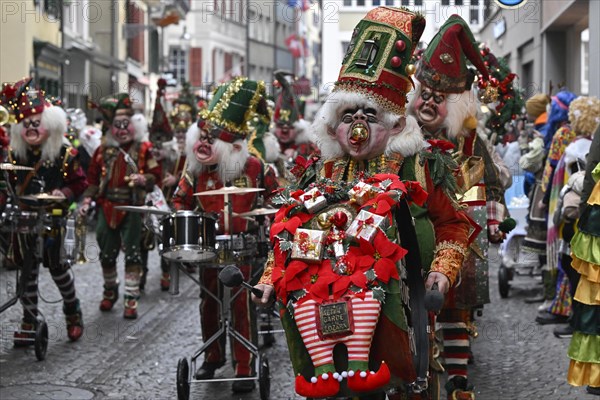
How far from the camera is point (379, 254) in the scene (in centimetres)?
473

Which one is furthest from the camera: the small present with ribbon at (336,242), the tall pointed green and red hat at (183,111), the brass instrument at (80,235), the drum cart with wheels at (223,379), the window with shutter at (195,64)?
the window with shutter at (195,64)

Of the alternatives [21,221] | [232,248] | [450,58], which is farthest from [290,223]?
[21,221]

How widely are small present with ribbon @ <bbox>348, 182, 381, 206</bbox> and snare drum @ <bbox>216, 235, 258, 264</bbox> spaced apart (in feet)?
8.90

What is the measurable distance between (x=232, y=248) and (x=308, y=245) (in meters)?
2.86

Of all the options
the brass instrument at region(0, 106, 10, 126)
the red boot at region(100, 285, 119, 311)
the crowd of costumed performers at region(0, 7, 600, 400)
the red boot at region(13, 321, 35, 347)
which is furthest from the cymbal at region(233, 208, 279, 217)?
the red boot at region(100, 285, 119, 311)

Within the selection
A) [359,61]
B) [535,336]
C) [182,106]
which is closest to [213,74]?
[182,106]

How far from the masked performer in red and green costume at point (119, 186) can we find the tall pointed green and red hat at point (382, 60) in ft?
20.1

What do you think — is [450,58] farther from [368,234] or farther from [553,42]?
[553,42]

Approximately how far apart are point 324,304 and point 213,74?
56.1 meters

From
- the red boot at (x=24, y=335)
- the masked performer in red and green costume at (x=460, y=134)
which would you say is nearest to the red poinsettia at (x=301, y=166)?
the masked performer in red and green costume at (x=460, y=134)

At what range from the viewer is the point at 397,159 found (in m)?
5.34

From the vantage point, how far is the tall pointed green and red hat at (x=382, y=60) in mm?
5266

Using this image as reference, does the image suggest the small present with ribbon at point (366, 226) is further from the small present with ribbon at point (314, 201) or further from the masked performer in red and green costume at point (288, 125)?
the masked performer in red and green costume at point (288, 125)

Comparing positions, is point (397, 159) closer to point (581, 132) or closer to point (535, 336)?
point (581, 132)
